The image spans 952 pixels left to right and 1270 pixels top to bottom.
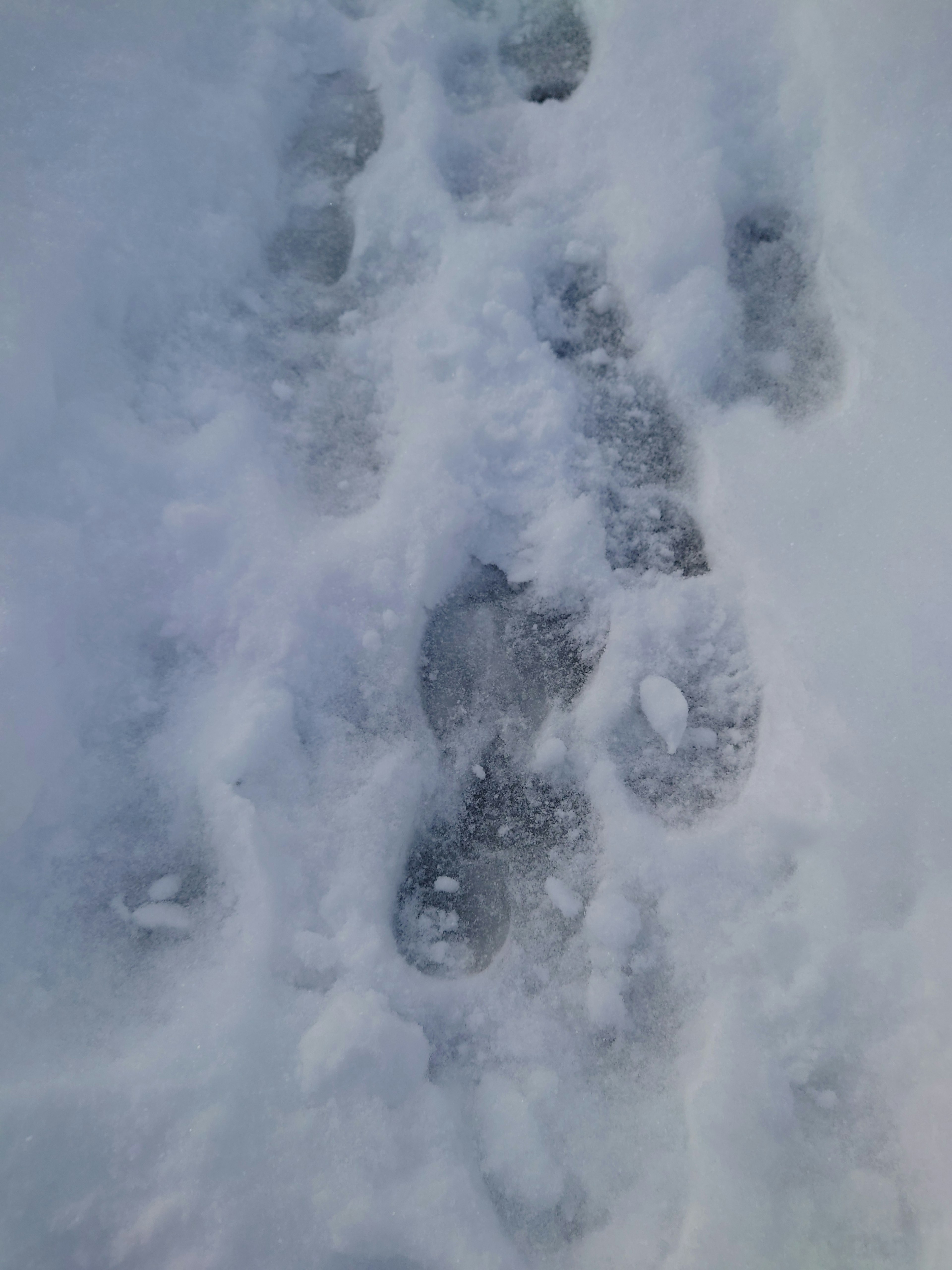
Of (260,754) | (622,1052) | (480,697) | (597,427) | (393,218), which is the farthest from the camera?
(393,218)

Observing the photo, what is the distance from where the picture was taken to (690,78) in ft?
5.05

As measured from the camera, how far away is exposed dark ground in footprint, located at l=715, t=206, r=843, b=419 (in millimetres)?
1408

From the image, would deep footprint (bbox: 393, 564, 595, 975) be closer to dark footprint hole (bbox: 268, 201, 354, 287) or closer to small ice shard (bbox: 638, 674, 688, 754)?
small ice shard (bbox: 638, 674, 688, 754)

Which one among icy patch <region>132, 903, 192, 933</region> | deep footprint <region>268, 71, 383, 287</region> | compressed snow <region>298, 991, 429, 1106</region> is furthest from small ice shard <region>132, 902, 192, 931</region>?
deep footprint <region>268, 71, 383, 287</region>

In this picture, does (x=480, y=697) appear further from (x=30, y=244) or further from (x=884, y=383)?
(x=30, y=244)

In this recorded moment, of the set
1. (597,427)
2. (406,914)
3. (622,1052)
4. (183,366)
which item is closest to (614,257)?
(597,427)

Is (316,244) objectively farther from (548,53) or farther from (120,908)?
(120,908)

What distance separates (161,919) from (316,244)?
1305mm

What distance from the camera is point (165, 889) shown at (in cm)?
117

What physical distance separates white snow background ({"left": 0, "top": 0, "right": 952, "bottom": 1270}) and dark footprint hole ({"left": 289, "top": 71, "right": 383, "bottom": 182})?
38 mm

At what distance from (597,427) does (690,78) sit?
2.38ft

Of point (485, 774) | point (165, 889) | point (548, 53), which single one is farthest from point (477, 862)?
point (548, 53)

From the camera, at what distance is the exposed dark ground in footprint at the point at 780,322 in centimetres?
141

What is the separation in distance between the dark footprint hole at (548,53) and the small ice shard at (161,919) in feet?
5.64
